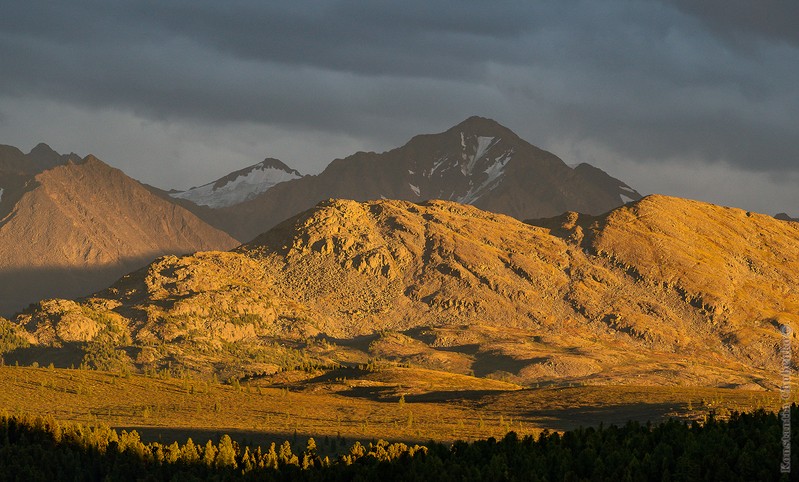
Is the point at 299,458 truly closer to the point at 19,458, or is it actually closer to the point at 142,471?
the point at 142,471

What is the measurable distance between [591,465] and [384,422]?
9420 cm

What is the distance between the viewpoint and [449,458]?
111188mm

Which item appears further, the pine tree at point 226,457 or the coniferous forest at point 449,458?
→ the pine tree at point 226,457

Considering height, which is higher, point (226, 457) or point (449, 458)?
point (449, 458)

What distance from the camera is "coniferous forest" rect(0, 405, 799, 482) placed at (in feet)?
309

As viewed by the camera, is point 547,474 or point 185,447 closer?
point 547,474

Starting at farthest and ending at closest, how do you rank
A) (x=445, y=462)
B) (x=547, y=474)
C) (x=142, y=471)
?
(x=142, y=471) < (x=445, y=462) < (x=547, y=474)

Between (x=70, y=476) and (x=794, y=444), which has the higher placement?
(x=794, y=444)

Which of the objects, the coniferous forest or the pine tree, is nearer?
the coniferous forest

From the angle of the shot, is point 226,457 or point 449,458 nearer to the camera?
point 449,458

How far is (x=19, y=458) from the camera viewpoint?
132 metres

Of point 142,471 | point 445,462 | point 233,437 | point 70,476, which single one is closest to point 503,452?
point 445,462

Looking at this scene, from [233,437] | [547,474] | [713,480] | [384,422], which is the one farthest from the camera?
[384,422]

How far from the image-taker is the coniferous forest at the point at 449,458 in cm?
9431
